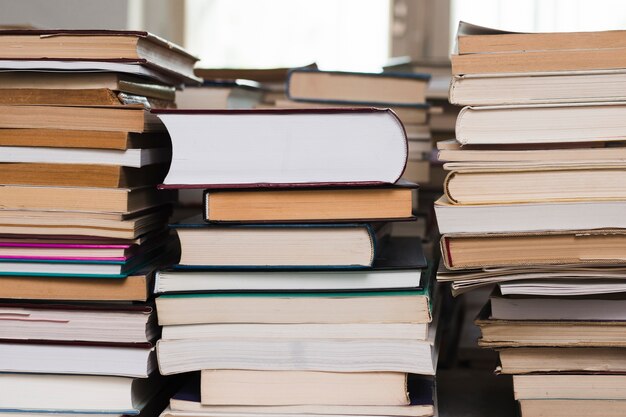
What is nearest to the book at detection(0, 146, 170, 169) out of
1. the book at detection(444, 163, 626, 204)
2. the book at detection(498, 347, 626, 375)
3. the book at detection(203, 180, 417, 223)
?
the book at detection(203, 180, 417, 223)

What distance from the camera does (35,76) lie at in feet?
3.20

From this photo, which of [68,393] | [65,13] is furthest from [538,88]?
[65,13]

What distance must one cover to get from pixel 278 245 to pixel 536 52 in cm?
35

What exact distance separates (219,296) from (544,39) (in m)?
0.45

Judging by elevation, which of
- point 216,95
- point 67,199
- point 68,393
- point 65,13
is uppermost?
point 65,13

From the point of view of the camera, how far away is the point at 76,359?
95 cm

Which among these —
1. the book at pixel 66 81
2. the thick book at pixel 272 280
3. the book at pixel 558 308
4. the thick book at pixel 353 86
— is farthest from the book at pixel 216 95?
the book at pixel 558 308

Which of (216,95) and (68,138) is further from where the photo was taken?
(216,95)

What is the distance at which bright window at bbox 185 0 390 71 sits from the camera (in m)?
1.66

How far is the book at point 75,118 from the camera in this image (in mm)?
945

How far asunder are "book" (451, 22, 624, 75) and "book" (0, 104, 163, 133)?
0.35m

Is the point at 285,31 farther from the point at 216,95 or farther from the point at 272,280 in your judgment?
the point at 272,280

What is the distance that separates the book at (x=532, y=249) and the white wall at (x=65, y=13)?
713 millimetres

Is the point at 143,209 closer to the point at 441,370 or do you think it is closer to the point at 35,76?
the point at 35,76
